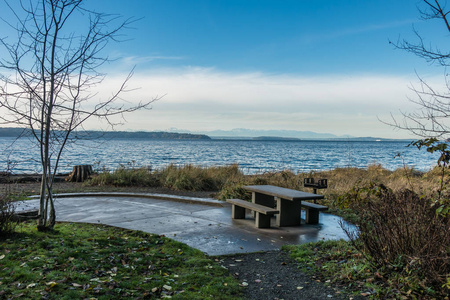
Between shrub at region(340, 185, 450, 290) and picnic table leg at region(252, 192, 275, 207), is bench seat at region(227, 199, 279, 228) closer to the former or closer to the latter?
picnic table leg at region(252, 192, 275, 207)

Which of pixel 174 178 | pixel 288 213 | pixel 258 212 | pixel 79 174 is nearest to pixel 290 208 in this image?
pixel 288 213

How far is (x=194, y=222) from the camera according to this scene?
7.06 meters

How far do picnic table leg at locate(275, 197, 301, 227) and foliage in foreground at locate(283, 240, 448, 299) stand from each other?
4.98 feet

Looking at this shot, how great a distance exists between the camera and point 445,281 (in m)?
3.41

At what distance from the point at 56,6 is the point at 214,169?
1020 centimetres

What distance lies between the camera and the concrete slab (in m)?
5.78

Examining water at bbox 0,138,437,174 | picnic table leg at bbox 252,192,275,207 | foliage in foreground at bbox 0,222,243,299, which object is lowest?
water at bbox 0,138,437,174

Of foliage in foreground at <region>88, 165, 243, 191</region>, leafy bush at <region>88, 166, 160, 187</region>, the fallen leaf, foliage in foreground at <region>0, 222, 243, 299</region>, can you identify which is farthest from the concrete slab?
leafy bush at <region>88, 166, 160, 187</region>

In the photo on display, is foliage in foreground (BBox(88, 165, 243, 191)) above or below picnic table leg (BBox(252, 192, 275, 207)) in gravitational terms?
below

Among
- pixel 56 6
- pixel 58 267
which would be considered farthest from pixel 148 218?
pixel 56 6

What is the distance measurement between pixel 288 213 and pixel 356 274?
296 cm

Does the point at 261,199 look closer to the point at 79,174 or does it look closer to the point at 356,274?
the point at 356,274

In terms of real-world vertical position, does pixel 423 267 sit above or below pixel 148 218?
above

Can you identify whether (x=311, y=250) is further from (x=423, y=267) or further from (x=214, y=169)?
(x=214, y=169)
